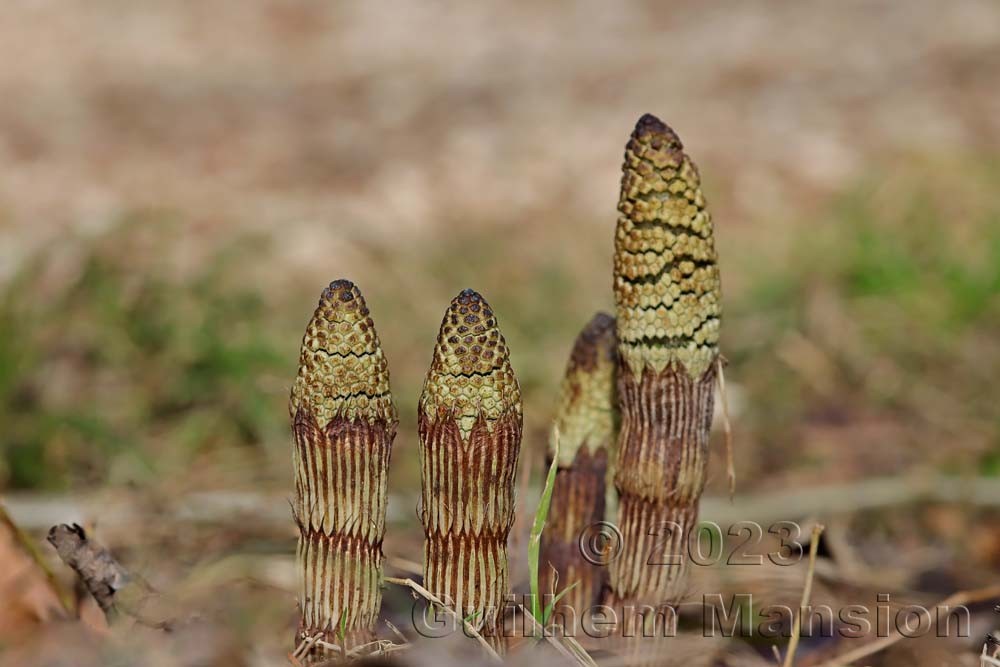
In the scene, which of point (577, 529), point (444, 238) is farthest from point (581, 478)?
point (444, 238)

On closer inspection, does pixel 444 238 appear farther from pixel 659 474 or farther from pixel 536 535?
pixel 536 535

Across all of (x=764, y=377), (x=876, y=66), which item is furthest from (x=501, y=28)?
(x=764, y=377)

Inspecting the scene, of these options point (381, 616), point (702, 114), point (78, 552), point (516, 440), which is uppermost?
point (702, 114)

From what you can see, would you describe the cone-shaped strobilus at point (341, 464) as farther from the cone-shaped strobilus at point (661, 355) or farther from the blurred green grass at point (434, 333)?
the blurred green grass at point (434, 333)

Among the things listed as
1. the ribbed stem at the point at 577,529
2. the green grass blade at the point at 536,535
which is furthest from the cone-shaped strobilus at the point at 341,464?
the ribbed stem at the point at 577,529

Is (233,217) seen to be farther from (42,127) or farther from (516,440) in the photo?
(516,440)

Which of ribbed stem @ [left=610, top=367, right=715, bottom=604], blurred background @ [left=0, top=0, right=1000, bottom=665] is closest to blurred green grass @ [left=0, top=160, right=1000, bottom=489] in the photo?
blurred background @ [left=0, top=0, right=1000, bottom=665]

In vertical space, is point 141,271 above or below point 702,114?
below
